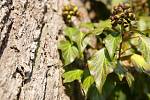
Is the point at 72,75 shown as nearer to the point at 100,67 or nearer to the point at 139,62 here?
the point at 100,67

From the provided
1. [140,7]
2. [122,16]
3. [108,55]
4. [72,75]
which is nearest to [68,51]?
[72,75]

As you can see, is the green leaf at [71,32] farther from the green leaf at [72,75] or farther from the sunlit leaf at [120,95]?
the sunlit leaf at [120,95]

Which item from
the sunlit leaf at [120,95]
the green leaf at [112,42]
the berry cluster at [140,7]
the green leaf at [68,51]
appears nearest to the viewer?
the green leaf at [112,42]

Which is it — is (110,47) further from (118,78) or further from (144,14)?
(144,14)

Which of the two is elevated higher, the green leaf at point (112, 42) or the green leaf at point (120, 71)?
the green leaf at point (112, 42)

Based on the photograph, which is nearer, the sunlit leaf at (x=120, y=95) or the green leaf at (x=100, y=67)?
the green leaf at (x=100, y=67)

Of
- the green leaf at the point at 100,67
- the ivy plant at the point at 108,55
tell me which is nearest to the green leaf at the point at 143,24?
the ivy plant at the point at 108,55

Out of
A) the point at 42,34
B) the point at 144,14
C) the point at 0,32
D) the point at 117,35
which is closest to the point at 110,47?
the point at 117,35
